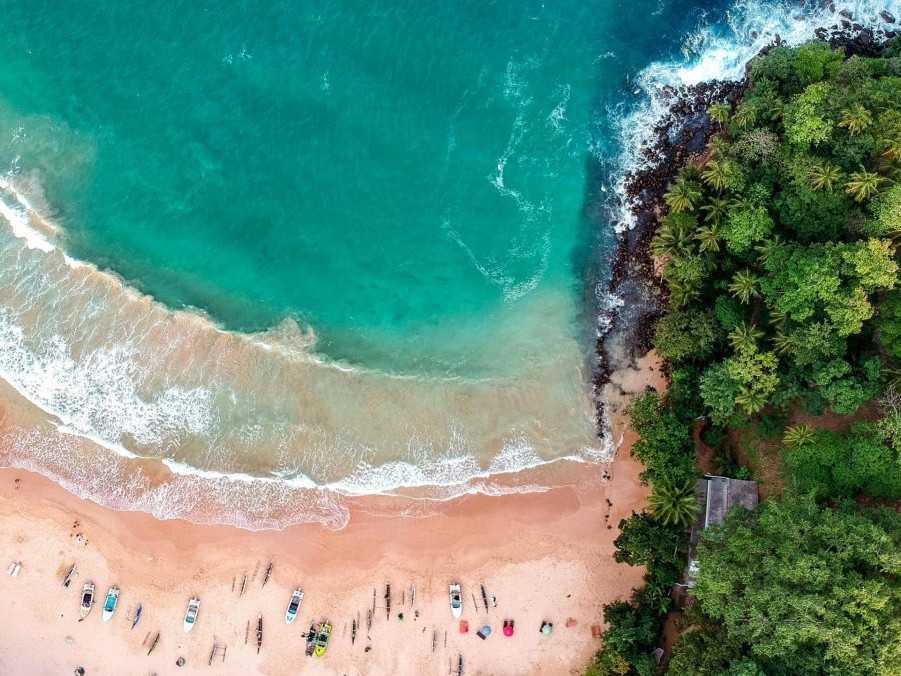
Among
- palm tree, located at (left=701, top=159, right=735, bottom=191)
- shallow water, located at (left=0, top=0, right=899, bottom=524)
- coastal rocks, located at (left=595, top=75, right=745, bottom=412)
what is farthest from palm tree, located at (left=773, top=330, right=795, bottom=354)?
shallow water, located at (left=0, top=0, right=899, bottom=524)

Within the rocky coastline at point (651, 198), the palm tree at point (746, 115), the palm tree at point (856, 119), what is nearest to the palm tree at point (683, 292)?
the rocky coastline at point (651, 198)

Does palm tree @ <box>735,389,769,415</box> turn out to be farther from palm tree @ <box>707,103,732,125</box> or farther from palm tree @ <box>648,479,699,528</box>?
palm tree @ <box>707,103,732,125</box>

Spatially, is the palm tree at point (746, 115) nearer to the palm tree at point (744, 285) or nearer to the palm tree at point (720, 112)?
the palm tree at point (720, 112)

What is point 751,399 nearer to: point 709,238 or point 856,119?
point 709,238

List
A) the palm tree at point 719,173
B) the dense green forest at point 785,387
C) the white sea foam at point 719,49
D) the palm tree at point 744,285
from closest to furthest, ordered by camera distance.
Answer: the dense green forest at point 785,387, the palm tree at point 744,285, the palm tree at point 719,173, the white sea foam at point 719,49

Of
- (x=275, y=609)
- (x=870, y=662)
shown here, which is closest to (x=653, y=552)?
(x=870, y=662)

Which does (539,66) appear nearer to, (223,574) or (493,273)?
(493,273)
